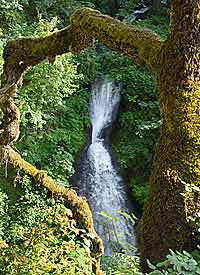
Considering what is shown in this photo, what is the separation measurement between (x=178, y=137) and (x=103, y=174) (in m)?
8.00

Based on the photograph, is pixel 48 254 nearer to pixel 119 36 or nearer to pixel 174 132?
pixel 174 132

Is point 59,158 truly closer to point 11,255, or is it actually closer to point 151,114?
point 151,114

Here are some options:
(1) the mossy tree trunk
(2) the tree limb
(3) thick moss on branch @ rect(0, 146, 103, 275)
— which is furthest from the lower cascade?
(1) the mossy tree trunk

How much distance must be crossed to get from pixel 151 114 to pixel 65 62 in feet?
10.8

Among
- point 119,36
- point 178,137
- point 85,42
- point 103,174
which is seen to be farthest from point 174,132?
point 103,174

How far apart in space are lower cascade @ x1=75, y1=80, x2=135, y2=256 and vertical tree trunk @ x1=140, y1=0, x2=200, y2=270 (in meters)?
6.50

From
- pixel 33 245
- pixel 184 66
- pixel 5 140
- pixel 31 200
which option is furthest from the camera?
pixel 31 200

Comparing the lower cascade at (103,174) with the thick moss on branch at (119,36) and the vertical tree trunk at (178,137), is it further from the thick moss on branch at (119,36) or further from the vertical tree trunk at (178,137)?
the vertical tree trunk at (178,137)

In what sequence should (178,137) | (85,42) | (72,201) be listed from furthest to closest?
(72,201), (85,42), (178,137)

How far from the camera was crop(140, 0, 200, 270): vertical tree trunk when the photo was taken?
2.54 meters

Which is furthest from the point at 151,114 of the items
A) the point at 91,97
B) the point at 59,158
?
the point at 59,158

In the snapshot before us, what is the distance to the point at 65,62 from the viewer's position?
8188 mm

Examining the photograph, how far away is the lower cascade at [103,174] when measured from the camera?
31.5ft

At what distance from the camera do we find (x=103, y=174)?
34.7 feet
